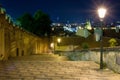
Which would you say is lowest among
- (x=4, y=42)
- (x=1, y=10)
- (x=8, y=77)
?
(x=8, y=77)

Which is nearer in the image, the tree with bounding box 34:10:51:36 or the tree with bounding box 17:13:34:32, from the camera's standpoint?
the tree with bounding box 17:13:34:32

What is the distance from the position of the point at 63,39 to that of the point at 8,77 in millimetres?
50759

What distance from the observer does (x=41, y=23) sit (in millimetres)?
64250

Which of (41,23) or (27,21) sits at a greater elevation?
(27,21)

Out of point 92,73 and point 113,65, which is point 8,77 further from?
point 113,65

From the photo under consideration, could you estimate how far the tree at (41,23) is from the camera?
6449 cm

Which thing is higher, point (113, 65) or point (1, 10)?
point (1, 10)

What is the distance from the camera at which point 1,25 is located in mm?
19375

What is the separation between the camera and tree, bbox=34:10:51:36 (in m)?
64.5

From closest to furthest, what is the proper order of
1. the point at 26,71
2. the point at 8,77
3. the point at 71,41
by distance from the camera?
1. the point at 8,77
2. the point at 26,71
3. the point at 71,41

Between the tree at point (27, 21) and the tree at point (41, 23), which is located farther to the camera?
the tree at point (41, 23)

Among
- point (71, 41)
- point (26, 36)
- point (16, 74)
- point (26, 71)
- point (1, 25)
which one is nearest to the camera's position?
point (16, 74)

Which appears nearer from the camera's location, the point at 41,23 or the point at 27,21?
the point at 27,21

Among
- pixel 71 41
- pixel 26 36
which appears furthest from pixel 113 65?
pixel 71 41
